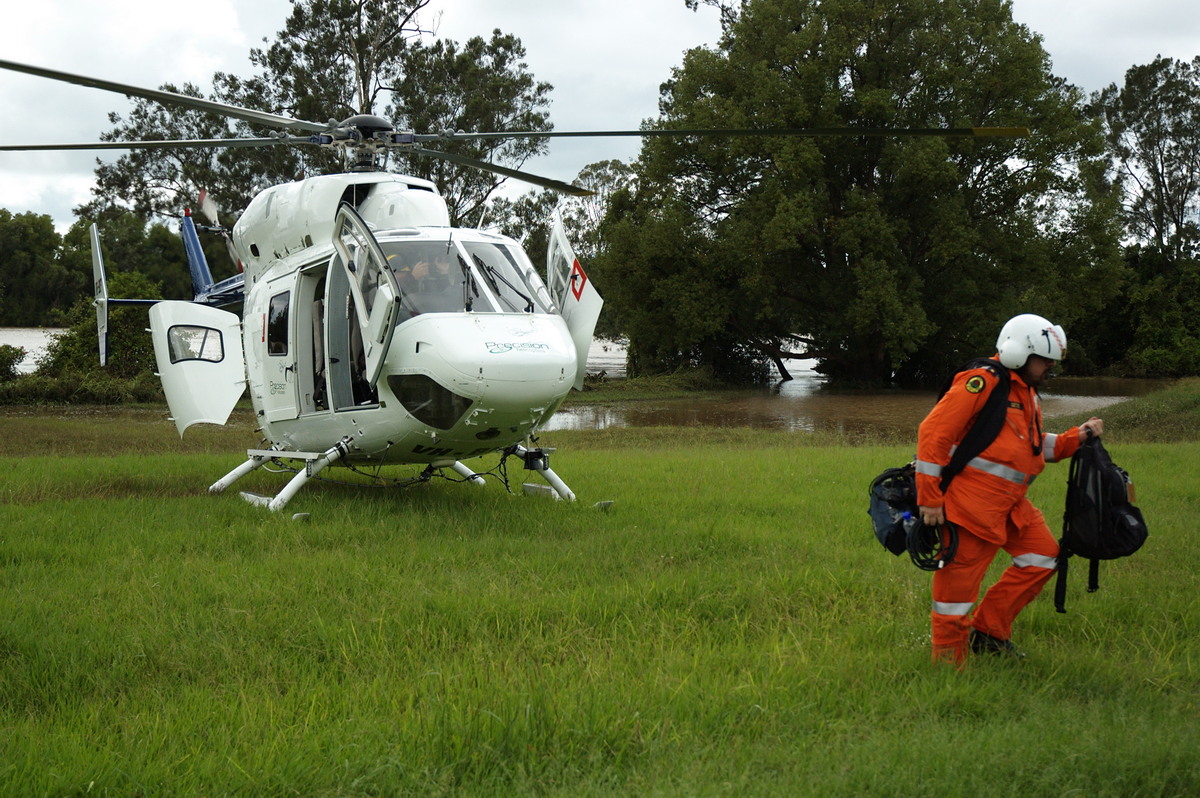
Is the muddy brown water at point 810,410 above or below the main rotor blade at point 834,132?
below

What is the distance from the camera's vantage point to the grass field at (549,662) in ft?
11.5

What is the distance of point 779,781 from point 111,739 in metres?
2.49

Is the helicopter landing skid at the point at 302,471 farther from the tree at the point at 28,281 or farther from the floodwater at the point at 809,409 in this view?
the tree at the point at 28,281

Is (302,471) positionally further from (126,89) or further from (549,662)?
(549,662)

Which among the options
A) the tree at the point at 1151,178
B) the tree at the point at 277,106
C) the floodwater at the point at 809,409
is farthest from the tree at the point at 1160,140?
the tree at the point at 277,106

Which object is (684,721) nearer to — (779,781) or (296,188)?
(779,781)

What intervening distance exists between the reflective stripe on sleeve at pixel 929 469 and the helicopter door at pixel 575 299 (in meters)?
4.06

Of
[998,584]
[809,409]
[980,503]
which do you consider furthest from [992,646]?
[809,409]

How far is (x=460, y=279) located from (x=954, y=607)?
4925 millimetres

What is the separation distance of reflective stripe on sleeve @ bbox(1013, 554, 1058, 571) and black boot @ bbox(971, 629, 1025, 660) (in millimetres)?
428

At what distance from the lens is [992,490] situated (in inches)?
177

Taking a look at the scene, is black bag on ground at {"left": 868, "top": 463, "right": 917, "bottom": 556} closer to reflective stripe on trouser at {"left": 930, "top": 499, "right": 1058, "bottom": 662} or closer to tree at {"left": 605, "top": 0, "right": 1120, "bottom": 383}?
reflective stripe on trouser at {"left": 930, "top": 499, "right": 1058, "bottom": 662}

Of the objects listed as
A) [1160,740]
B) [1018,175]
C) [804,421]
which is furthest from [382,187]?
[1018,175]

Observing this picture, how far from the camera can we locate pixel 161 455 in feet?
43.8
